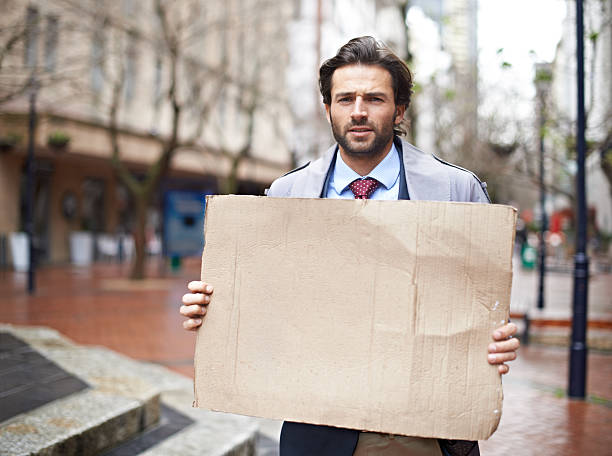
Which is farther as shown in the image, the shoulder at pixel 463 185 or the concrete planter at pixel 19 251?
the concrete planter at pixel 19 251

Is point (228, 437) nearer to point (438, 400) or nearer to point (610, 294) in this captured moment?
point (438, 400)

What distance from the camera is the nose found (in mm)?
2309

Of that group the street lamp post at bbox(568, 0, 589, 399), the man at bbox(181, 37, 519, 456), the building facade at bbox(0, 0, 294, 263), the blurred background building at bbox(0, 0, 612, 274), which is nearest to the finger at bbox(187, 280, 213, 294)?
the man at bbox(181, 37, 519, 456)

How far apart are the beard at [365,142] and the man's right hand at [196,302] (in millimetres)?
632

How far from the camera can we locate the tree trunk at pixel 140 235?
18.8m

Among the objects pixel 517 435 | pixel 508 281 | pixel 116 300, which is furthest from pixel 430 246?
pixel 116 300

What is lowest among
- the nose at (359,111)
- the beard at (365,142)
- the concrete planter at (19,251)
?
the concrete planter at (19,251)

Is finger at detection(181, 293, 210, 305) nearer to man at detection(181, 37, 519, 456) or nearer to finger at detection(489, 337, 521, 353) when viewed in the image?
man at detection(181, 37, 519, 456)

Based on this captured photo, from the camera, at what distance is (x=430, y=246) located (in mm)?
2037

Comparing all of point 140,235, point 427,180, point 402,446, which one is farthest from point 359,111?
point 140,235

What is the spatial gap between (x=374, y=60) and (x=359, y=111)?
19 cm

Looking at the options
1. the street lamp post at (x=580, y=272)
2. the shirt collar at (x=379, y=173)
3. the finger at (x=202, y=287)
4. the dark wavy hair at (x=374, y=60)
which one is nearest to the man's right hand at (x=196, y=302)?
the finger at (x=202, y=287)

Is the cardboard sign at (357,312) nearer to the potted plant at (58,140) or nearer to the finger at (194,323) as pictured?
the finger at (194,323)

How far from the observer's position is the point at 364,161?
2.42 m
